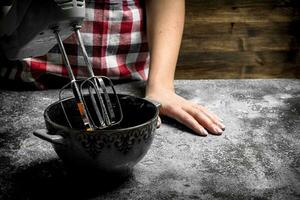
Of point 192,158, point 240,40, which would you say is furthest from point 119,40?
point 240,40

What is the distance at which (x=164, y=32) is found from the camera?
1.20 meters

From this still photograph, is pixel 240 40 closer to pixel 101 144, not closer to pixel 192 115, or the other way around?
pixel 192 115

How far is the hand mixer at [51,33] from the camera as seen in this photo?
23.3 inches

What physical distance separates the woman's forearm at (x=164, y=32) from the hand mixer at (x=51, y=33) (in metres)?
0.41

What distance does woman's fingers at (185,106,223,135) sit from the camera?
36.0 inches

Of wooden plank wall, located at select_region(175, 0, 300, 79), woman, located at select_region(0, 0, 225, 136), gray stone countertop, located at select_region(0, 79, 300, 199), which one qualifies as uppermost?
woman, located at select_region(0, 0, 225, 136)

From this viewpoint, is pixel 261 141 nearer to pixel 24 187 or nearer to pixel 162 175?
pixel 162 175

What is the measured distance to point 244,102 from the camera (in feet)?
3.56

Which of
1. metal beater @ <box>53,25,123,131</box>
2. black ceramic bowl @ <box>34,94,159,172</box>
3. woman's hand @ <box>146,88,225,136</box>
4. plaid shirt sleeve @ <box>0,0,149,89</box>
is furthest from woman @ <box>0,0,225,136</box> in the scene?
black ceramic bowl @ <box>34,94,159,172</box>

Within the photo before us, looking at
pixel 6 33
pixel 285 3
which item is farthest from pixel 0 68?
pixel 285 3

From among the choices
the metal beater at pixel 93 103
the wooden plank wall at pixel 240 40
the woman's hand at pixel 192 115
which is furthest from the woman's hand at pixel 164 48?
the wooden plank wall at pixel 240 40

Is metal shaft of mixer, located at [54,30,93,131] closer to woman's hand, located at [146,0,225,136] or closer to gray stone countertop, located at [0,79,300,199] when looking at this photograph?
gray stone countertop, located at [0,79,300,199]

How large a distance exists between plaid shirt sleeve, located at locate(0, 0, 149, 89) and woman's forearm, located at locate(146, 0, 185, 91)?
0.05 m

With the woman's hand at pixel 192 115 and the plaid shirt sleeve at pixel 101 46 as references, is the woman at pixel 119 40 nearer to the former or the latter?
the plaid shirt sleeve at pixel 101 46
